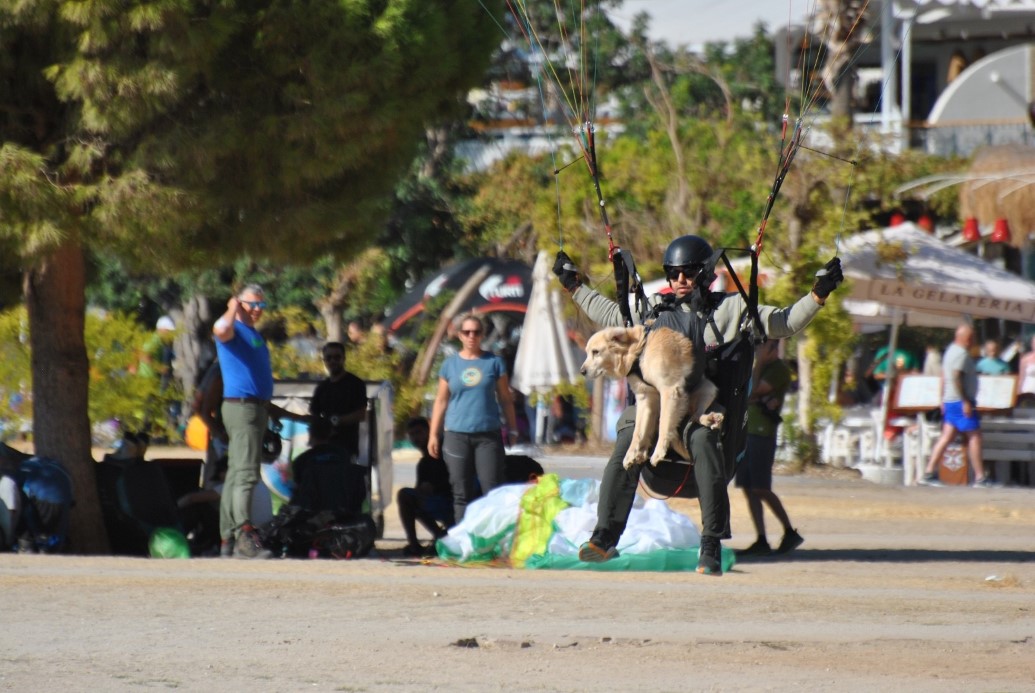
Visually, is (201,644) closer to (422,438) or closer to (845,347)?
(422,438)

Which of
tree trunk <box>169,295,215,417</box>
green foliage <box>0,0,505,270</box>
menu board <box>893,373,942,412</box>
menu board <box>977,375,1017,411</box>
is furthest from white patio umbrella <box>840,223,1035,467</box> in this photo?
tree trunk <box>169,295,215,417</box>

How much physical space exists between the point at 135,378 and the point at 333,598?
21.1ft

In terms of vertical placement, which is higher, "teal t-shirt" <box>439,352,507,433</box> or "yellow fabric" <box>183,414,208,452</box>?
"teal t-shirt" <box>439,352,507,433</box>

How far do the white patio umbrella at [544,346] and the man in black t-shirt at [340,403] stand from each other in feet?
28.4

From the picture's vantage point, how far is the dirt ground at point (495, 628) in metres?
6.01

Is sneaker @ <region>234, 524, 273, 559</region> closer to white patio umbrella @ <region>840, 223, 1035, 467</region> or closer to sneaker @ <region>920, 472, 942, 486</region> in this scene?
white patio umbrella @ <region>840, 223, 1035, 467</region>

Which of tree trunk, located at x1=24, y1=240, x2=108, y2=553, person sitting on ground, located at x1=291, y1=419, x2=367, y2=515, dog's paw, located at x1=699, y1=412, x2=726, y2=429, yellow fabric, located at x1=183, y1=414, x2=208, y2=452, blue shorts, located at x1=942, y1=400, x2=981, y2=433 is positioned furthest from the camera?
blue shorts, located at x1=942, y1=400, x2=981, y2=433

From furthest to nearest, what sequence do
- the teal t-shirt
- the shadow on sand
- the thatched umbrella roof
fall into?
1. the thatched umbrella roof
2. the shadow on sand
3. the teal t-shirt

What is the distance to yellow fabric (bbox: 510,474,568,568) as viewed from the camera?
9.88 meters

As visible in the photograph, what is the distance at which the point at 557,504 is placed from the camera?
1001 cm

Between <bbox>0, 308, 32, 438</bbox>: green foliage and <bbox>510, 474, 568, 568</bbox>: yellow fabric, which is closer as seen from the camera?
<bbox>510, 474, 568, 568</bbox>: yellow fabric

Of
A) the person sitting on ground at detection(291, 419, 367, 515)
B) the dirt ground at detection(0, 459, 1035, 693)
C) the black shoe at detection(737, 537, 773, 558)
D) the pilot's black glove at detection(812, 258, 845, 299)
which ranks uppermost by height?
the pilot's black glove at detection(812, 258, 845, 299)

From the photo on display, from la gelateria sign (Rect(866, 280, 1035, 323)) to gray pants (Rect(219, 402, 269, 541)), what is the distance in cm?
858

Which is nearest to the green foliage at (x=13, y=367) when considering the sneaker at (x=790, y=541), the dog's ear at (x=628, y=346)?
the sneaker at (x=790, y=541)
